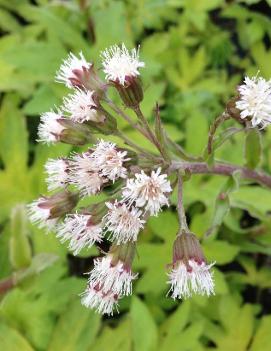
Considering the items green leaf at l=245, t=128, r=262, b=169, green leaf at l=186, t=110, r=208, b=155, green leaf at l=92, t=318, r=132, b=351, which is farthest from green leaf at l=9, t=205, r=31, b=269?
green leaf at l=186, t=110, r=208, b=155

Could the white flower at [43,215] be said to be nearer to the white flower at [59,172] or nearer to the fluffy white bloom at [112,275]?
the white flower at [59,172]

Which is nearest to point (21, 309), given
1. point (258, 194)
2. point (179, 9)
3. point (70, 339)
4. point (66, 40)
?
Answer: point (70, 339)

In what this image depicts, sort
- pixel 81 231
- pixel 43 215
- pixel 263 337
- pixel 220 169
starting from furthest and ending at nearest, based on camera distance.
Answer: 1. pixel 263 337
2. pixel 220 169
3. pixel 43 215
4. pixel 81 231

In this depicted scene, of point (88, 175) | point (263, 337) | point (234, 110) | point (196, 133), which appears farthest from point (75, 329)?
point (234, 110)

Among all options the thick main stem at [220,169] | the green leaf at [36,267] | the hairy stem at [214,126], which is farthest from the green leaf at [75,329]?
the hairy stem at [214,126]

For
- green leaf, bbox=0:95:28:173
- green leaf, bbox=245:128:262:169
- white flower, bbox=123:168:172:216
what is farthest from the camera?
green leaf, bbox=0:95:28:173

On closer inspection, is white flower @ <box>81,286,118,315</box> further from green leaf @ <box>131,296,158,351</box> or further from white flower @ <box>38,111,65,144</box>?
green leaf @ <box>131,296,158,351</box>

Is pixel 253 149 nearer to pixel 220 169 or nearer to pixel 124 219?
pixel 220 169
